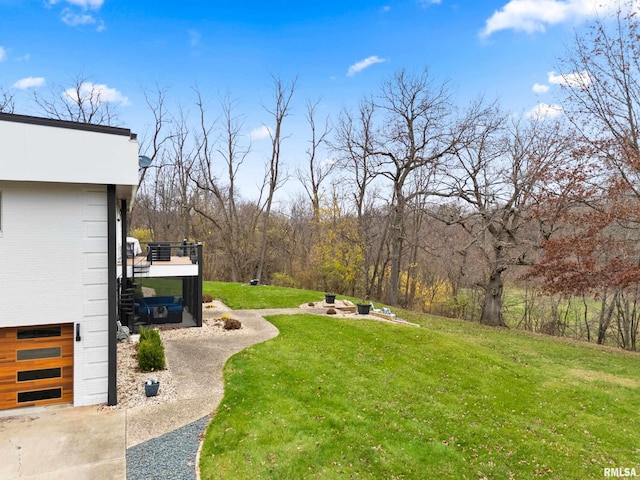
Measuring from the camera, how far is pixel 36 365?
692 cm

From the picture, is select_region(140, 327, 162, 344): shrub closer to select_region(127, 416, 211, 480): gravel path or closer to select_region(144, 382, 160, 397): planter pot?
select_region(144, 382, 160, 397): planter pot

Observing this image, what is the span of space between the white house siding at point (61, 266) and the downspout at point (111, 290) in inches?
4.0

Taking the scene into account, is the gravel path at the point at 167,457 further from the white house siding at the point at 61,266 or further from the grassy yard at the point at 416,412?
the white house siding at the point at 61,266

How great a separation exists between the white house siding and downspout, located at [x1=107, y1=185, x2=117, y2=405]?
0.10 meters

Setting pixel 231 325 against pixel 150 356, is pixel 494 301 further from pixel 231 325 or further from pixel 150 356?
pixel 150 356

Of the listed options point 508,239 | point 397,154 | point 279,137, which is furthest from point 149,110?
point 508,239

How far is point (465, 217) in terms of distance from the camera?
1802cm

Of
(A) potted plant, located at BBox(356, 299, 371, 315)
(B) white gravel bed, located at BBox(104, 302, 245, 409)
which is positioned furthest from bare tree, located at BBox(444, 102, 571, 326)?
(B) white gravel bed, located at BBox(104, 302, 245, 409)

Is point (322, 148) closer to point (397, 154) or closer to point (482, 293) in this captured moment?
point (397, 154)

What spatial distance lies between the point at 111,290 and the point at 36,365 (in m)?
1.98

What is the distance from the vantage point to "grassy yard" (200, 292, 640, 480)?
568 centimetres

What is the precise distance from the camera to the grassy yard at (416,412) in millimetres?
5684

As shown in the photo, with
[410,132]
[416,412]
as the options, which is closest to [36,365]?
[416,412]

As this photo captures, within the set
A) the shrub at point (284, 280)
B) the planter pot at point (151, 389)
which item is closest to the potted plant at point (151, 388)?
the planter pot at point (151, 389)
